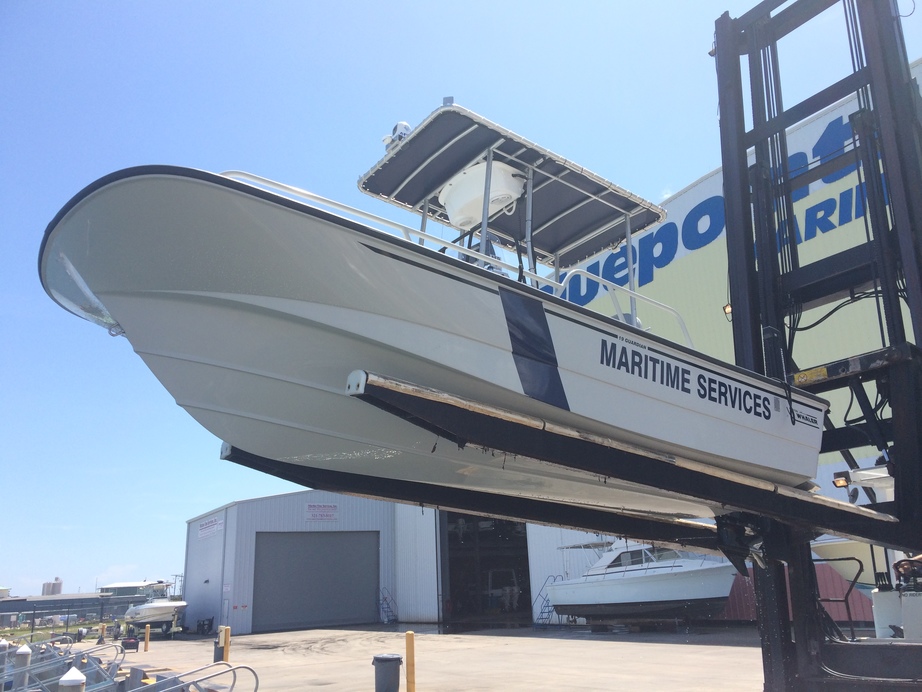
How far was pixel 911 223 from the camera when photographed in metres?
4.25

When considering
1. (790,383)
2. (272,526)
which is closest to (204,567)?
(272,526)

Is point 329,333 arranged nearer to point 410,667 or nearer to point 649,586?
point 410,667

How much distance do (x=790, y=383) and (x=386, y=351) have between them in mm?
2929

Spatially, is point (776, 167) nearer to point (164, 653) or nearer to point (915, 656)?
point (915, 656)

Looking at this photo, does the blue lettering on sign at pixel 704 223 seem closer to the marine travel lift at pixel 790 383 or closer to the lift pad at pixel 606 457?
the marine travel lift at pixel 790 383

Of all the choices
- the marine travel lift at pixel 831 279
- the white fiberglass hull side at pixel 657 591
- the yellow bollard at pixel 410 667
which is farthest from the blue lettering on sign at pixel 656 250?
the yellow bollard at pixel 410 667

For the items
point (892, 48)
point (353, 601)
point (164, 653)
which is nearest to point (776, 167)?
point (892, 48)

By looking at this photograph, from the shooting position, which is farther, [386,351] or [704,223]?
[704,223]

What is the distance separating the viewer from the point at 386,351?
114 inches

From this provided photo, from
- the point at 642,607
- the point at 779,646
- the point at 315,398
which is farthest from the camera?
the point at 642,607

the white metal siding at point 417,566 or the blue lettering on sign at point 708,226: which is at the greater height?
the blue lettering on sign at point 708,226

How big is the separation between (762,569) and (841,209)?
10411 millimetres

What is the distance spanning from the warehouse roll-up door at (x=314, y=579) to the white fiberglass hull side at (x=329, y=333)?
19.2m

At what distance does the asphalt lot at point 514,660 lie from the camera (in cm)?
746
